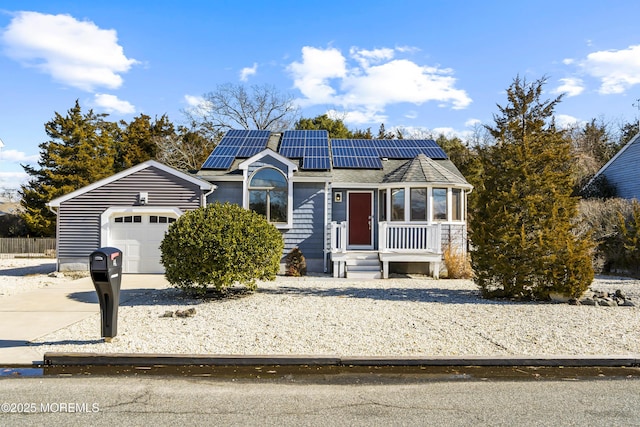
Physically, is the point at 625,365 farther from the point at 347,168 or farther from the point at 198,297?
the point at 347,168

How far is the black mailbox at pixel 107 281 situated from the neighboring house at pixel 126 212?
888cm

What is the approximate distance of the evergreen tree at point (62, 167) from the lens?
96.9 feet

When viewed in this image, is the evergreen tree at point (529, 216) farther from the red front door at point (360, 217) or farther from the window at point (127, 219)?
the window at point (127, 219)

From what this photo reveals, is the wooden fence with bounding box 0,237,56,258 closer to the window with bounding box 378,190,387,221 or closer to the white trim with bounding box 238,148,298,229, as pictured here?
the white trim with bounding box 238,148,298,229

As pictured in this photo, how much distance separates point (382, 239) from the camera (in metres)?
15.0

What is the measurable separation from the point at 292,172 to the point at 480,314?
8.48 m

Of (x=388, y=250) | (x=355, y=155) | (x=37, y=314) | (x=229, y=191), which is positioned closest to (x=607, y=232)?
(x=388, y=250)

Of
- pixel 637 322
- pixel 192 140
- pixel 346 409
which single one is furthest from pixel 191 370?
pixel 192 140

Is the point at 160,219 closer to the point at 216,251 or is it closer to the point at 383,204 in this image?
the point at 216,251

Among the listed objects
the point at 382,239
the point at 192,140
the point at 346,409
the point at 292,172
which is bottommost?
the point at 346,409

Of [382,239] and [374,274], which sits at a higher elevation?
[382,239]

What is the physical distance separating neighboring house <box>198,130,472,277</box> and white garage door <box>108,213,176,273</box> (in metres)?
2.19

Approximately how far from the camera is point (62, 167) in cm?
3073

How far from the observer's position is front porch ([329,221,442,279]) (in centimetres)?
1484
